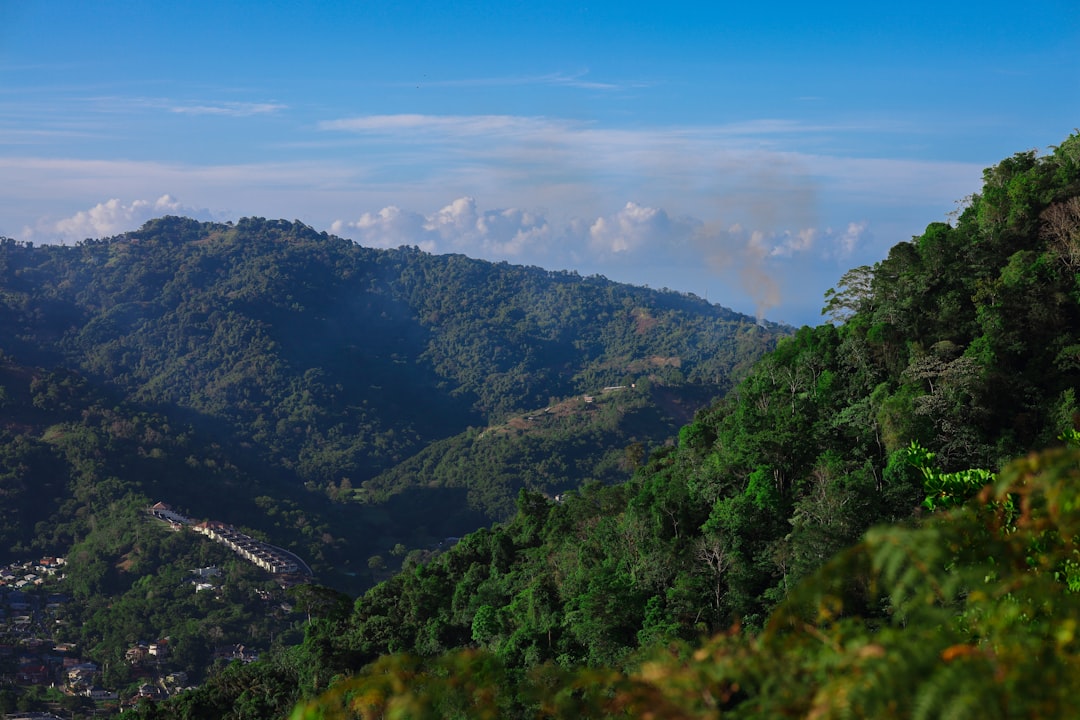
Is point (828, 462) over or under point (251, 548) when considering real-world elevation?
over

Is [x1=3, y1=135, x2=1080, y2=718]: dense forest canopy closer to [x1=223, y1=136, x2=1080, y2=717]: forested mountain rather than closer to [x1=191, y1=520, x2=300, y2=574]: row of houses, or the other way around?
[x1=223, y1=136, x2=1080, y2=717]: forested mountain

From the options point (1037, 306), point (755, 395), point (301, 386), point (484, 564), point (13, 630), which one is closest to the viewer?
point (1037, 306)

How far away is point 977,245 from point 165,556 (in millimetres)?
47814

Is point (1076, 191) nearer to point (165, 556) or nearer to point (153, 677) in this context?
point (153, 677)

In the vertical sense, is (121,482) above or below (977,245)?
below

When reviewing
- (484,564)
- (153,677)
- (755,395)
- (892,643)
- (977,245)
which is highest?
(977,245)

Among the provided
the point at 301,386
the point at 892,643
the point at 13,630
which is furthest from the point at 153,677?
the point at 301,386

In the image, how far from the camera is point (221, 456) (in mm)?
76312

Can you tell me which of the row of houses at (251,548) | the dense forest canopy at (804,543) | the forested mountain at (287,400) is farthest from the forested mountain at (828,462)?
the row of houses at (251,548)

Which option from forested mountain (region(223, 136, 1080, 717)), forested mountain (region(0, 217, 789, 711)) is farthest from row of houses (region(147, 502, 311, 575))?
forested mountain (region(223, 136, 1080, 717))

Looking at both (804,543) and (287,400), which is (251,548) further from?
(804,543)

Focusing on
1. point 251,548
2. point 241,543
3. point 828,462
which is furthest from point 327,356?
point 828,462

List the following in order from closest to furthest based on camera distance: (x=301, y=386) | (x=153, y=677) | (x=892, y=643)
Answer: (x=892, y=643) → (x=153, y=677) → (x=301, y=386)

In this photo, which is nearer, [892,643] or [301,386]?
[892,643]
